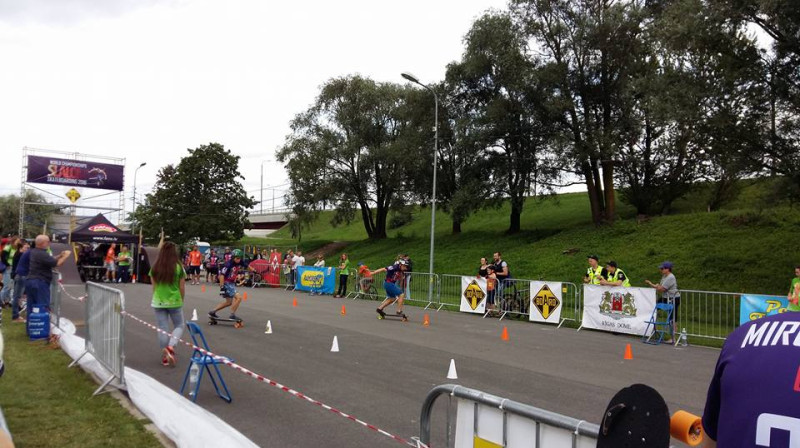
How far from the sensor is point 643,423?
70.9 inches

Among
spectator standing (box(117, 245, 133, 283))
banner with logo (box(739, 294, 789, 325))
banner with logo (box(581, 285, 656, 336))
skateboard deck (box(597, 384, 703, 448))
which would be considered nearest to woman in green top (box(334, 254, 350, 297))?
banner with logo (box(581, 285, 656, 336))

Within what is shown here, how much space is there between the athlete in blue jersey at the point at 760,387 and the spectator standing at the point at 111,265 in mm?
31012

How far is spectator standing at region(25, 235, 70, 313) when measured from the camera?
33.3ft

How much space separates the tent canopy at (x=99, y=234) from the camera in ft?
89.1

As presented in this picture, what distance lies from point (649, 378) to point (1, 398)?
341 inches

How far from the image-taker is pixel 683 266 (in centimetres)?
2186

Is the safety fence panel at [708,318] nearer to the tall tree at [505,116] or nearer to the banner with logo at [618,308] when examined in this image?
the banner with logo at [618,308]

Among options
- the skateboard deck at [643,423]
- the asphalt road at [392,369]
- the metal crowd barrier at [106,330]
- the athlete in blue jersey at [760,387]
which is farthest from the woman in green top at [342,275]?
the athlete in blue jersey at [760,387]

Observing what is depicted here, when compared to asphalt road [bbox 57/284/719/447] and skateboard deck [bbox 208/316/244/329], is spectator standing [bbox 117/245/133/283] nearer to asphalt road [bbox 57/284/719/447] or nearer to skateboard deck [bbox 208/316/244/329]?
asphalt road [bbox 57/284/719/447]

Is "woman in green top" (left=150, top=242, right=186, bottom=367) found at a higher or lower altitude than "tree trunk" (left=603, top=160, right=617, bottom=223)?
lower

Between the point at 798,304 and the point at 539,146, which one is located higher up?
the point at 539,146

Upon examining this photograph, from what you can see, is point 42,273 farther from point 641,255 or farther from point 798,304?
point 641,255

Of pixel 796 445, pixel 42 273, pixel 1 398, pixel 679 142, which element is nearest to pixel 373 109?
pixel 679 142

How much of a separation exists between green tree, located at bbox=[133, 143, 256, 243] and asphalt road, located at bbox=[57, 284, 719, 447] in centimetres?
4028
